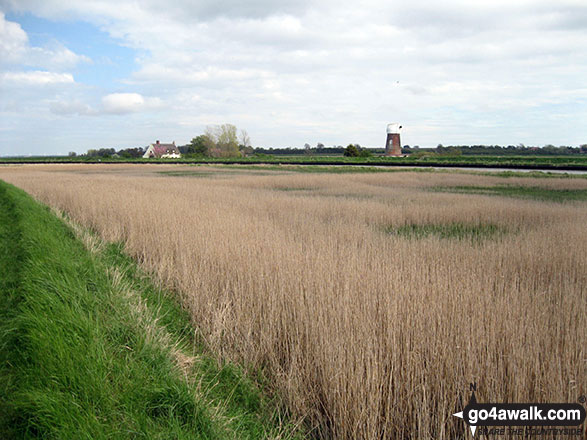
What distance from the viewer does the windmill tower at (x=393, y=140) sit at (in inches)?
4139

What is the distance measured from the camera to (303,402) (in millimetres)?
3963

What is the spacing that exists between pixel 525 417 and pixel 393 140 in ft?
351

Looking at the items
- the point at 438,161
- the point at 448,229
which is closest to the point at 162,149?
the point at 438,161

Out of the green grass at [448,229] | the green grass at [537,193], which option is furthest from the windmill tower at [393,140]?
the green grass at [448,229]

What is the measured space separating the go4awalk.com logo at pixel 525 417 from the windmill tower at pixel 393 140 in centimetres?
10525

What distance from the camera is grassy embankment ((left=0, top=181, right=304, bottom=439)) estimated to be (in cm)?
328

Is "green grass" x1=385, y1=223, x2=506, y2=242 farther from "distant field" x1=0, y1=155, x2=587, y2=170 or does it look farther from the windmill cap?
the windmill cap

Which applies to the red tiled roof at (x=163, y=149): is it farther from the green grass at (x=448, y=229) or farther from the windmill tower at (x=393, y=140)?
the green grass at (x=448, y=229)

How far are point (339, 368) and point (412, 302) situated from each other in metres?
1.69

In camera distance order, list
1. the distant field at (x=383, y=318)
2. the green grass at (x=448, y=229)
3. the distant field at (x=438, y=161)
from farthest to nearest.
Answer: the distant field at (x=438, y=161) → the green grass at (x=448, y=229) → the distant field at (x=383, y=318)

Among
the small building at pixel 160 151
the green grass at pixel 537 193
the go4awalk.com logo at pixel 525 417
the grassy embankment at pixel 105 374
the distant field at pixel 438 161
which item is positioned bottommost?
the go4awalk.com logo at pixel 525 417

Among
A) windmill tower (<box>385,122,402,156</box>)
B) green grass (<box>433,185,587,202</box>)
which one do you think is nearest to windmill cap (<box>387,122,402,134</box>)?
windmill tower (<box>385,122,402,156</box>)

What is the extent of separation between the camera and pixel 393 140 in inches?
4171

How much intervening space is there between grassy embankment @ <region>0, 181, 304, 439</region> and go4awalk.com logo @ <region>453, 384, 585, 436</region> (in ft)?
4.99
